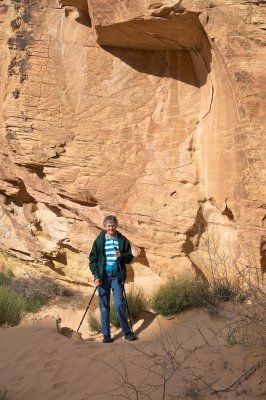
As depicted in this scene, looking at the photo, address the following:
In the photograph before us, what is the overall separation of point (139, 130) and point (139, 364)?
A: 12.2ft

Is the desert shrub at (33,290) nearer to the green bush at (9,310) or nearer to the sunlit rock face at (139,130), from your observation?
the green bush at (9,310)

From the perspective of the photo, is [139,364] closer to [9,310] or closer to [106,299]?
[106,299]

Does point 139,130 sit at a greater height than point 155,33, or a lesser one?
lesser

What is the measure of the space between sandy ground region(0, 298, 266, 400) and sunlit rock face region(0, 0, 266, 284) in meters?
1.42

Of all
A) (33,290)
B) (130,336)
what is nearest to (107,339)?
(130,336)

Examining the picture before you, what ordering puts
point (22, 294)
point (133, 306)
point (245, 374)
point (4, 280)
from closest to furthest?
point (245, 374) → point (133, 306) → point (22, 294) → point (4, 280)

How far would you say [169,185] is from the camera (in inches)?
263

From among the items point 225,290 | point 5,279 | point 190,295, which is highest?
point 225,290

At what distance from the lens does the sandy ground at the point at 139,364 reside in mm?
3301

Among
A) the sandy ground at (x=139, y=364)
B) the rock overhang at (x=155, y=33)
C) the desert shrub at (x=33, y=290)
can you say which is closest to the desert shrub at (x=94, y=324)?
the sandy ground at (x=139, y=364)

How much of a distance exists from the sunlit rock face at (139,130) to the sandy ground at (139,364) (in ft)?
4.64

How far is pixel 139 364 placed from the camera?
4023 millimetres

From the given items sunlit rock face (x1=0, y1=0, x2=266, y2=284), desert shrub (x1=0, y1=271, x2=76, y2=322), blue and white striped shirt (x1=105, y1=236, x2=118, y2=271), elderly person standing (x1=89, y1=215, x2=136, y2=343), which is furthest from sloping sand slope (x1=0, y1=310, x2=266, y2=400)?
desert shrub (x1=0, y1=271, x2=76, y2=322)

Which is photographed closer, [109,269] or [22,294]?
[109,269]
